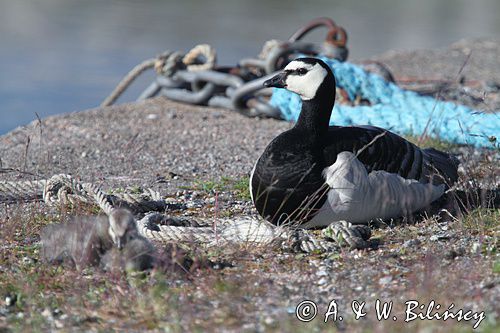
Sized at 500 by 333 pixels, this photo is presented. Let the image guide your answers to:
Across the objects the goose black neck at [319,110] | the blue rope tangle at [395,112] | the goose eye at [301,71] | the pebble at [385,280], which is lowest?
the pebble at [385,280]

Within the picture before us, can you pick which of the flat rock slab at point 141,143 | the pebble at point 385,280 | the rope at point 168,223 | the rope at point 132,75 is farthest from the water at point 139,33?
the pebble at point 385,280

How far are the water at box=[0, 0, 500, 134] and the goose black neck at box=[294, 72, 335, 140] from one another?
6.70 m

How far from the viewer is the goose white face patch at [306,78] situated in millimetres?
5711

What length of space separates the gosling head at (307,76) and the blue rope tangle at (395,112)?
2.23 m

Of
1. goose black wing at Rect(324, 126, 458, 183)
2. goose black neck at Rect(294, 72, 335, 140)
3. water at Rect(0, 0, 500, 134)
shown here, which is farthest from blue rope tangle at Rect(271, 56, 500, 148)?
water at Rect(0, 0, 500, 134)

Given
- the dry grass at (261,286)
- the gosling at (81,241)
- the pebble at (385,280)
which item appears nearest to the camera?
the dry grass at (261,286)

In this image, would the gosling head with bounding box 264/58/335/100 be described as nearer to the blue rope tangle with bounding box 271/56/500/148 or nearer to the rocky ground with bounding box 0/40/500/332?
the rocky ground with bounding box 0/40/500/332

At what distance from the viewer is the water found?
13.8m

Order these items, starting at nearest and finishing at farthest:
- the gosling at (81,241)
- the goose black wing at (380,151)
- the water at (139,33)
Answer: the gosling at (81,241) → the goose black wing at (380,151) → the water at (139,33)

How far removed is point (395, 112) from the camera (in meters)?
8.80

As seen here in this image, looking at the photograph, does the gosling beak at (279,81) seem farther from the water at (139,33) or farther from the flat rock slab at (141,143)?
the water at (139,33)

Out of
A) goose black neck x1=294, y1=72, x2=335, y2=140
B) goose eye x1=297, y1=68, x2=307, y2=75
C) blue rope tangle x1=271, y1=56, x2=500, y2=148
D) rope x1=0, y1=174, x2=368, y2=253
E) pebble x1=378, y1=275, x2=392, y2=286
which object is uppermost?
goose eye x1=297, y1=68, x2=307, y2=75

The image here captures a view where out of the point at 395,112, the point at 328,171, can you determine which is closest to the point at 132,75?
the point at 395,112

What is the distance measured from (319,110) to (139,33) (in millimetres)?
13197
